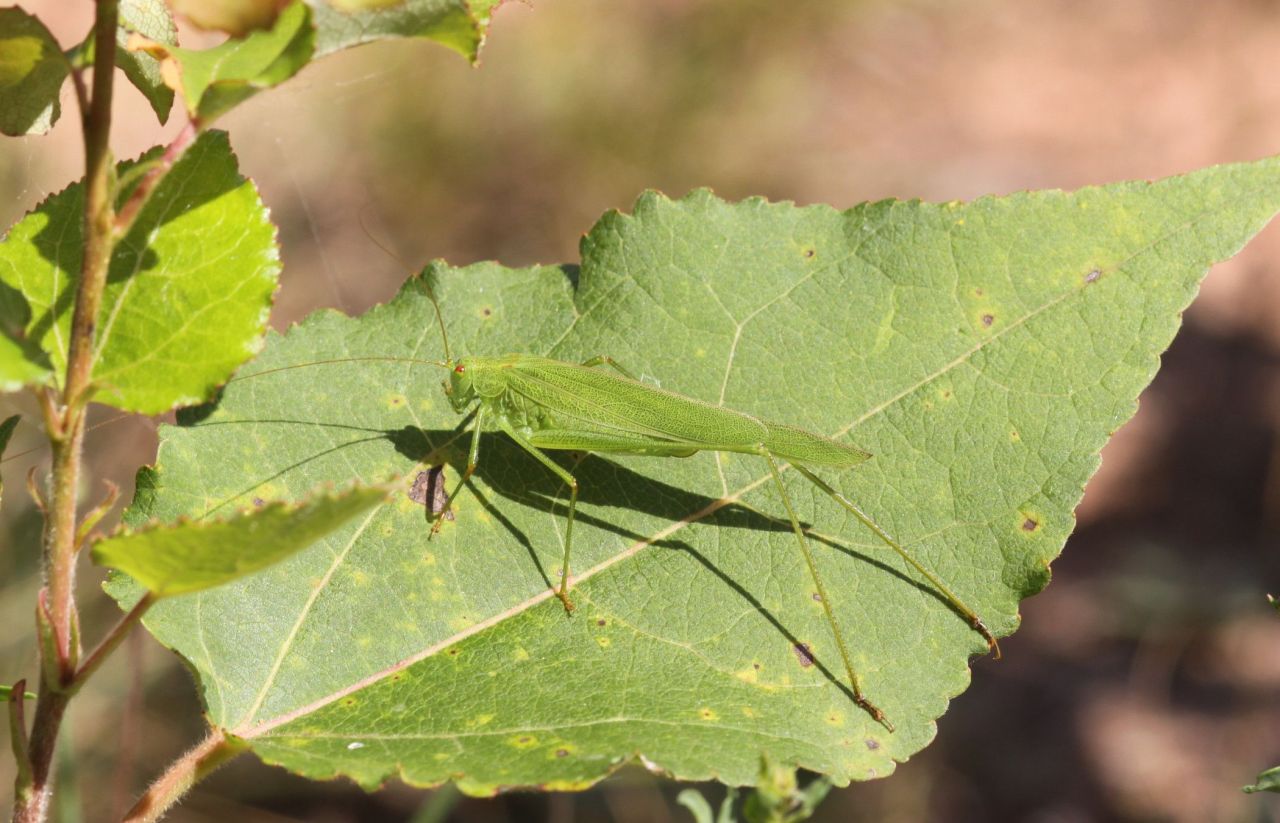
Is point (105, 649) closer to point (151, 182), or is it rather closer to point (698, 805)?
point (151, 182)

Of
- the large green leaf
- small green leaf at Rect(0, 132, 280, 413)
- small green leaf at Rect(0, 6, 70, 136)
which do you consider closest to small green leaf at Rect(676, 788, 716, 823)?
the large green leaf

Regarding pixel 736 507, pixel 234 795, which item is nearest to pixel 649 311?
pixel 736 507

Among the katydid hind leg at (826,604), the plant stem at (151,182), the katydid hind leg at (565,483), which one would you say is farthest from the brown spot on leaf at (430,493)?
the plant stem at (151,182)

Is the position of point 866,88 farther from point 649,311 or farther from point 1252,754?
point 649,311

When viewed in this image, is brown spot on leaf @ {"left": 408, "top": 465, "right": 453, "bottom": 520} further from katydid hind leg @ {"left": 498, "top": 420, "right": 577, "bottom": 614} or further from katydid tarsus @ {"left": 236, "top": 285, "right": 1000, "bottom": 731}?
katydid hind leg @ {"left": 498, "top": 420, "right": 577, "bottom": 614}

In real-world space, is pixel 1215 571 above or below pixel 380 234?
below

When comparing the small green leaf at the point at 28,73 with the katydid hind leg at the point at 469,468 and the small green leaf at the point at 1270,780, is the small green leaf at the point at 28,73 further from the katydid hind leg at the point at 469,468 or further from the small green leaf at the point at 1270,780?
the small green leaf at the point at 1270,780
